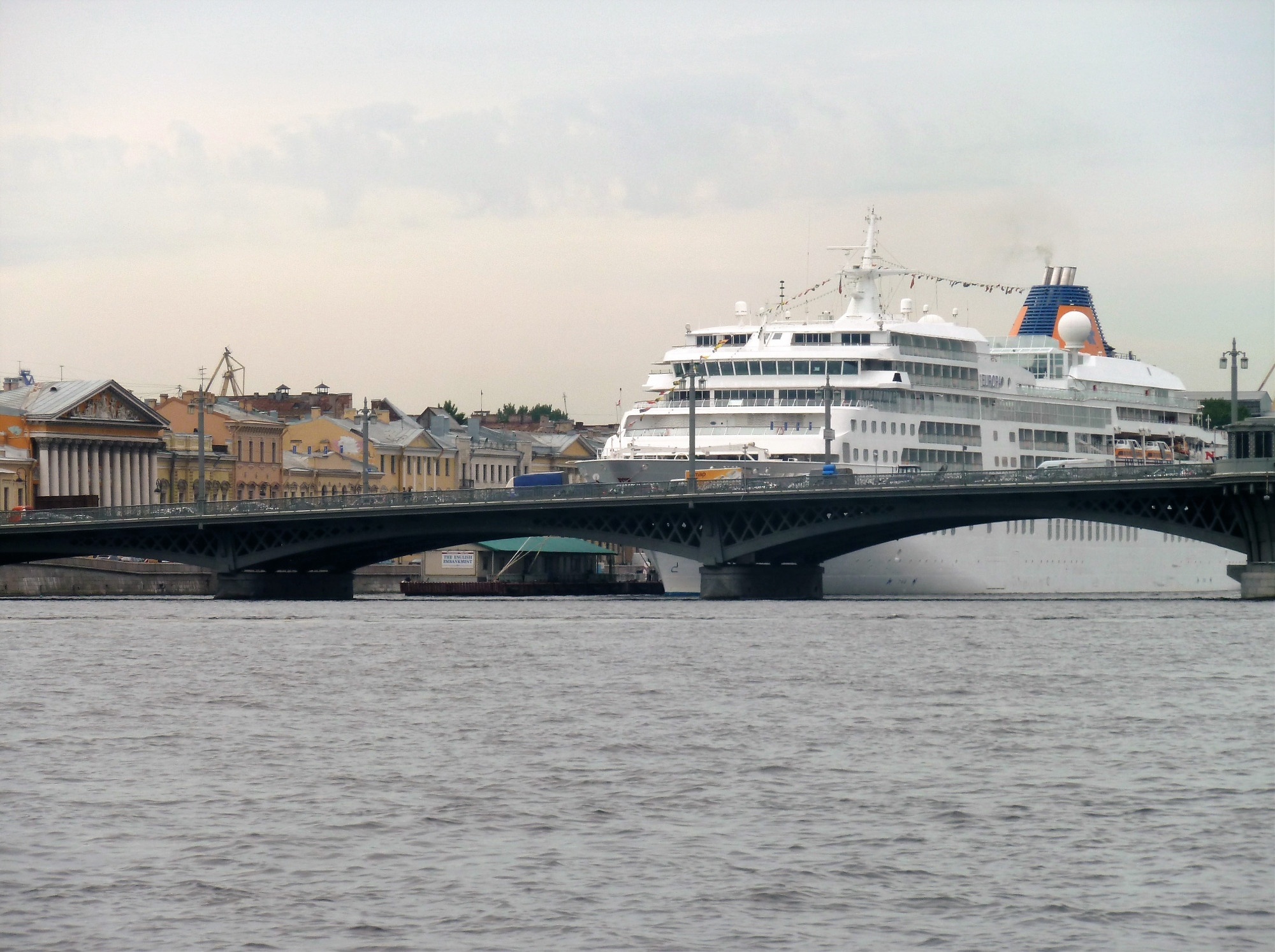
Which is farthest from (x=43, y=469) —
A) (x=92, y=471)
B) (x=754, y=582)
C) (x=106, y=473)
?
(x=754, y=582)

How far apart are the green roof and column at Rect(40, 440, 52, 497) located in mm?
24671

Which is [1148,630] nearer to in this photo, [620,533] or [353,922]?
[620,533]

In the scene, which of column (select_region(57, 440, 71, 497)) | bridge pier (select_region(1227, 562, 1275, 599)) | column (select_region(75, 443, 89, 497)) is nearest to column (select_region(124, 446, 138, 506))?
column (select_region(75, 443, 89, 497))

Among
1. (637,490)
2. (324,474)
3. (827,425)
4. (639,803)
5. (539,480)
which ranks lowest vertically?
(639,803)

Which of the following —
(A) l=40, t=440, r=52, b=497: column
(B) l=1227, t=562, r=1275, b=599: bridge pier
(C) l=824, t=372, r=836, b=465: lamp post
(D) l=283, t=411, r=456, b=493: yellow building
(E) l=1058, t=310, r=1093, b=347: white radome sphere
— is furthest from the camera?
(D) l=283, t=411, r=456, b=493: yellow building

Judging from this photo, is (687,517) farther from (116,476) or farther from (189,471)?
(189,471)

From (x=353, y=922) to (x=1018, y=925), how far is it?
19.4 feet

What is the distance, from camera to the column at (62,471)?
127m

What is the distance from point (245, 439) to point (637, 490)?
2350 inches

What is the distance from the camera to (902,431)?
4112 inches

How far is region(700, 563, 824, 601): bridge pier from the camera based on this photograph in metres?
89.4

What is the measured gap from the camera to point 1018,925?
20047mm

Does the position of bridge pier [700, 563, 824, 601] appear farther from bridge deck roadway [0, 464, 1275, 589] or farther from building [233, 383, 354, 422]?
building [233, 383, 354, 422]

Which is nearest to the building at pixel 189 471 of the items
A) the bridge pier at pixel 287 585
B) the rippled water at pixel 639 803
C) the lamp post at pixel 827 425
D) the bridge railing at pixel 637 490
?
the bridge pier at pixel 287 585
